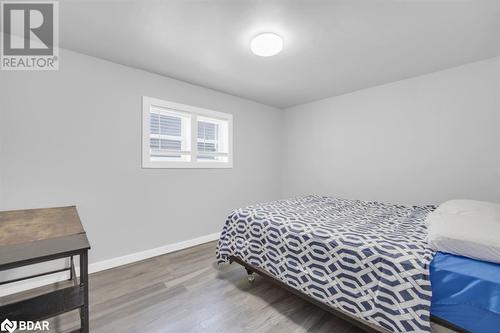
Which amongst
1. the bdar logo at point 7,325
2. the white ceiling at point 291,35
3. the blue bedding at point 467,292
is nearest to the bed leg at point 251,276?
the blue bedding at point 467,292

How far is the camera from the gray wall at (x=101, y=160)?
1.99 metres

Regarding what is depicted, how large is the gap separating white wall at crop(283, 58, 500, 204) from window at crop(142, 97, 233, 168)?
162 cm

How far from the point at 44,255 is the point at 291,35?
2346 mm

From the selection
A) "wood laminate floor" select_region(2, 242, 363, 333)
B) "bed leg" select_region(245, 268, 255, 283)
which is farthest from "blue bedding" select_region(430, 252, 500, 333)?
"bed leg" select_region(245, 268, 255, 283)

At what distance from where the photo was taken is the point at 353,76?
2836 mm

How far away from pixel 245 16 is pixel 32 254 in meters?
2.06

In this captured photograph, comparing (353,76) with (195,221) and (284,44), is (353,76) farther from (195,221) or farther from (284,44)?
(195,221)

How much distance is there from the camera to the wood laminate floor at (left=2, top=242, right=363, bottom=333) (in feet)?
5.12

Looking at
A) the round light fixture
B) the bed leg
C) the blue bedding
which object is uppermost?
the round light fixture

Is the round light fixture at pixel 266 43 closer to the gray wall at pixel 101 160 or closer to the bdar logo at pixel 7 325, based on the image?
the gray wall at pixel 101 160

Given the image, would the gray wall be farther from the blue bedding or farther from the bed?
the blue bedding

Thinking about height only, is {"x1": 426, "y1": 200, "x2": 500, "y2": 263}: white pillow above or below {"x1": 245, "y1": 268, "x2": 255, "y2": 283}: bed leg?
above

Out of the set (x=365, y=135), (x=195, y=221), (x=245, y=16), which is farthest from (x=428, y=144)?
(x=195, y=221)

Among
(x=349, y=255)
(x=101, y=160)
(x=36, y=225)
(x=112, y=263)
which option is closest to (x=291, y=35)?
(x=349, y=255)
